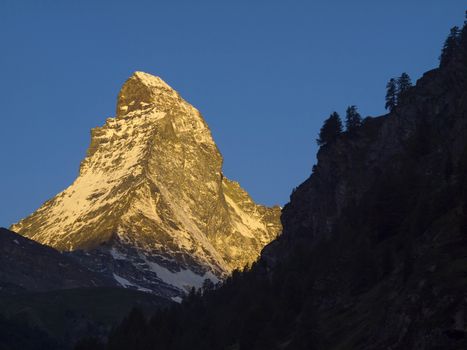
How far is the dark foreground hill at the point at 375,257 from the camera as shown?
8562 cm

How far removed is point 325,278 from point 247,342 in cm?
1323

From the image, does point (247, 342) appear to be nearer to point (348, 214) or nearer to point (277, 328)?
point (277, 328)

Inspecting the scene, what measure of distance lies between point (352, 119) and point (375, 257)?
68568 millimetres

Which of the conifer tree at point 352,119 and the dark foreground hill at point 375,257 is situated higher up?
the conifer tree at point 352,119

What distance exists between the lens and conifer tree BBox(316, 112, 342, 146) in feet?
635

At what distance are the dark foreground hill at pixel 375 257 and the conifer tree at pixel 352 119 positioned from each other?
4.69ft

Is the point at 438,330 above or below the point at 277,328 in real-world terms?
below

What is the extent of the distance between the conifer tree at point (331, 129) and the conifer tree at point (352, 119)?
204 cm

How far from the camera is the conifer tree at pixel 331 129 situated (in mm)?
193625

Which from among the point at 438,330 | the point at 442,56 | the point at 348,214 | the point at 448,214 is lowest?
the point at 438,330

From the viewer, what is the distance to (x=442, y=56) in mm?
185500

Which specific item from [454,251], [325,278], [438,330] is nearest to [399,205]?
[325,278]

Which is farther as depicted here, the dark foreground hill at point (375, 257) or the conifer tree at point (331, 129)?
the conifer tree at point (331, 129)

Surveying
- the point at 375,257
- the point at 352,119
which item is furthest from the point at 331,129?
the point at 375,257
